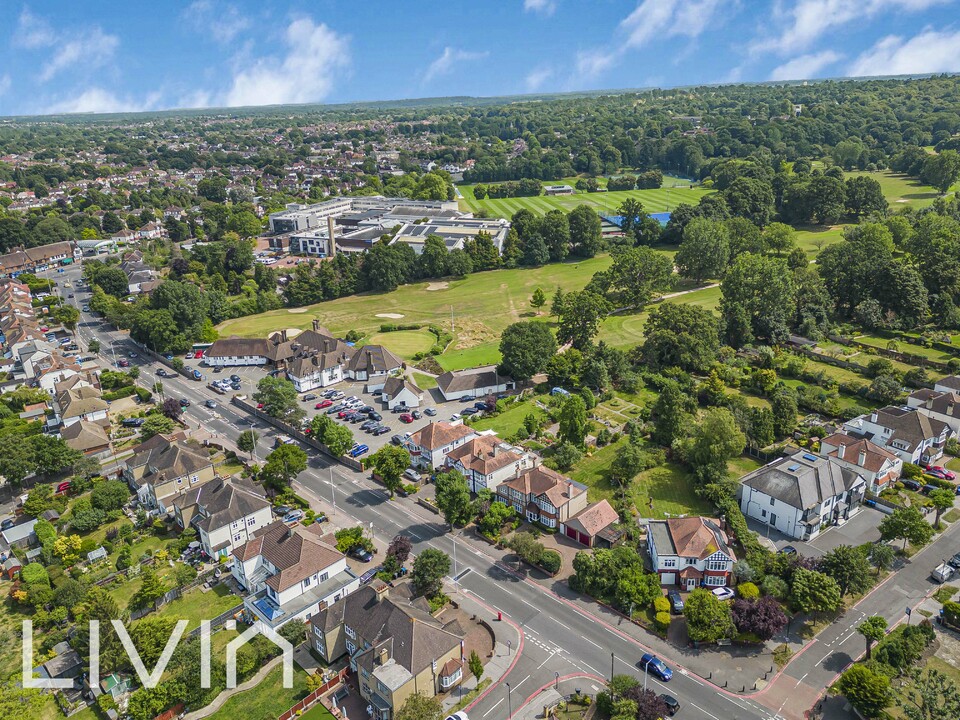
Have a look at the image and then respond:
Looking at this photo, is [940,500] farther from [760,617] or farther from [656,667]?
[656,667]

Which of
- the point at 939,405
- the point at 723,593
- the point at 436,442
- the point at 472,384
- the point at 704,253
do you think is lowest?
the point at 723,593

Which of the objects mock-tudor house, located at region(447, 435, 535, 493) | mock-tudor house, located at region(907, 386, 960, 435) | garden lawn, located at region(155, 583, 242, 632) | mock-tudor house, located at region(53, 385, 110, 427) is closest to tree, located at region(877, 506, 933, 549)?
mock-tudor house, located at region(907, 386, 960, 435)

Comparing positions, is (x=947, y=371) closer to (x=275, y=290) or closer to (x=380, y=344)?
(x=380, y=344)

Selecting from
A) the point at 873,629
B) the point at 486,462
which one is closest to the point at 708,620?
the point at 873,629

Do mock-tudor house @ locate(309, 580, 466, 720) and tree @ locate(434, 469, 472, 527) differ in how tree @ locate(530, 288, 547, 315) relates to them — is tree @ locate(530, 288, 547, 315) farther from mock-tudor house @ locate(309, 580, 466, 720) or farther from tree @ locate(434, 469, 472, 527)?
mock-tudor house @ locate(309, 580, 466, 720)

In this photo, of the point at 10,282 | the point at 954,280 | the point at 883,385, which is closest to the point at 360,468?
the point at 883,385
